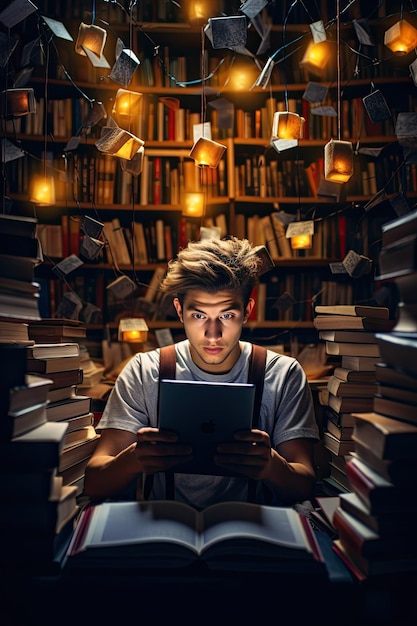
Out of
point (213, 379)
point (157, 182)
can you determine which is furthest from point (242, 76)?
point (213, 379)

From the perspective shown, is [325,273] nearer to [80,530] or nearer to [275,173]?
[275,173]

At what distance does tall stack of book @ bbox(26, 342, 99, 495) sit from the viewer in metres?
1.44

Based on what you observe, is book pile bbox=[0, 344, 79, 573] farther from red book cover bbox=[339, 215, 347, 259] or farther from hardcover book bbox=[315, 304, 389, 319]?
red book cover bbox=[339, 215, 347, 259]

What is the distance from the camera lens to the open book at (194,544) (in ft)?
2.48

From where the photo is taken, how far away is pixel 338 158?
64.8 inches

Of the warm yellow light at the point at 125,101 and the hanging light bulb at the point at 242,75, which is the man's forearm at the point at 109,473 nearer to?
the warm yellow light at the point at 125,101

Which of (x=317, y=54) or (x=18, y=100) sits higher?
(x=317, y=54)

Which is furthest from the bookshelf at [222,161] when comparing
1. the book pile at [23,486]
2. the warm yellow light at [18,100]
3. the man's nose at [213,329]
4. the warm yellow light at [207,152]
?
the book pile at [23,486]

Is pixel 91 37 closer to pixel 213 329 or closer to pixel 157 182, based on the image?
pixel 213 329

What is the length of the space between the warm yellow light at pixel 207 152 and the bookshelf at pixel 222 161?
1.00 meters

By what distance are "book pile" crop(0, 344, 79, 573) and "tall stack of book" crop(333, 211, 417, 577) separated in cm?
46

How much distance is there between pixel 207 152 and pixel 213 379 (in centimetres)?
85

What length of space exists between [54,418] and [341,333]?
992 mm

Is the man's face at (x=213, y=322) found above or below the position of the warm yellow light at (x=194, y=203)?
below
